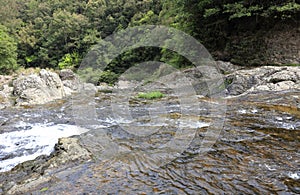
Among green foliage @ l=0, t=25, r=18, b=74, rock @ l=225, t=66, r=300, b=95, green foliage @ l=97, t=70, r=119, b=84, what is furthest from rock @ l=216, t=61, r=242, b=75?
green foliage @ l=0, t=25, r=18, b=74

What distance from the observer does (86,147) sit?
425 cm

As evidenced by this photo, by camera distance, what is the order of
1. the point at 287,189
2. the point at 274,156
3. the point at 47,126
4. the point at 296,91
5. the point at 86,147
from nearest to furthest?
the point at 287,189
the point at 274,156
the point at 86,147
the point at 47,126
the point at 296,91

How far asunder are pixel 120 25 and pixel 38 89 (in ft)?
99.8

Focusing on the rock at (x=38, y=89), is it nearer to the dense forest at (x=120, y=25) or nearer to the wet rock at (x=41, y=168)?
the wet rock at (x=41, y=168)

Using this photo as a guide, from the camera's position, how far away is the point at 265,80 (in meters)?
9.88

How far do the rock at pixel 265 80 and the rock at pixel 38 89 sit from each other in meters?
10.9

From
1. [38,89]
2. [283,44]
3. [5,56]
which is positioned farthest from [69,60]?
[283,44]

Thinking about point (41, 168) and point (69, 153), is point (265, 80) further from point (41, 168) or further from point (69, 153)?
point (41, 168)

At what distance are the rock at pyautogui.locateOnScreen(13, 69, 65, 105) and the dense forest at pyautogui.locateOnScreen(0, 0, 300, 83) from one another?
11010mm

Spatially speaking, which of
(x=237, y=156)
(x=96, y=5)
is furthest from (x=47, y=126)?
(x=96, y=5)

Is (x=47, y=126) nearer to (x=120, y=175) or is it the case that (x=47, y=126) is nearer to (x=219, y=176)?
(x=120, y=175)

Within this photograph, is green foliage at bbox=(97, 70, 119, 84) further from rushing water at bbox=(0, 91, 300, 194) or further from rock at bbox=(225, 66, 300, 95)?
rushing water at bbox=(0, 91, 300, 194)

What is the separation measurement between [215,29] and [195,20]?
78.3 inches

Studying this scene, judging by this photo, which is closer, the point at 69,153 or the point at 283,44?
the point at 69,153
